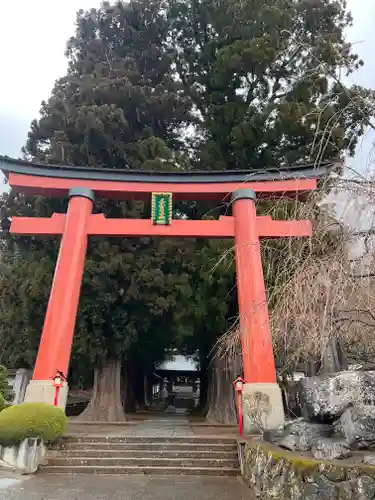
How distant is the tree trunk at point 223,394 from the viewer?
12.0 meters

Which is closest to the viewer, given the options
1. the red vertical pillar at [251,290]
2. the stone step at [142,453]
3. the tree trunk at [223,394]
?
the stone step at [142,453]

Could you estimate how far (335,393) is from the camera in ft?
16.2

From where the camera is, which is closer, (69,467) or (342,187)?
(342,187)

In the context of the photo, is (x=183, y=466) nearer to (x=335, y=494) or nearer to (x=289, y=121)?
(x=335, y=494)

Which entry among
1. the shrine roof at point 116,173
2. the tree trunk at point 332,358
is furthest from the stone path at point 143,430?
the shrine roof at point 116,173

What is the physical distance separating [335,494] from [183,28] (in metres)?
17.0

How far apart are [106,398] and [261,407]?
5993 millimetres

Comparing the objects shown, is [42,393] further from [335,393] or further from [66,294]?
[335,393]

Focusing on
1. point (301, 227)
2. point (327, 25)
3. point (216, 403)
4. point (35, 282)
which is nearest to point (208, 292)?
point (216, 403)

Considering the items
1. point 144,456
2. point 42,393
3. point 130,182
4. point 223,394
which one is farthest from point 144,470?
point 130,182

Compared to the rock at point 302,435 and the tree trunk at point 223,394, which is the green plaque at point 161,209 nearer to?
the tree trunk at point 223,394

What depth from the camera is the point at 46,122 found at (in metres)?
14.7

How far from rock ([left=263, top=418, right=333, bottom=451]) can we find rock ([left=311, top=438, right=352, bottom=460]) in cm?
17

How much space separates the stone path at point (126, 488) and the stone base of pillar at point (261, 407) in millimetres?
1686
